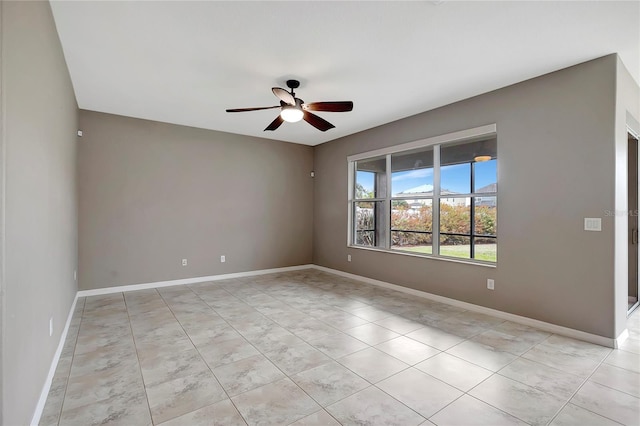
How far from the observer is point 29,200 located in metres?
1.82

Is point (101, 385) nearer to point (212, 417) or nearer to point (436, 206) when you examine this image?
point (212, 417)

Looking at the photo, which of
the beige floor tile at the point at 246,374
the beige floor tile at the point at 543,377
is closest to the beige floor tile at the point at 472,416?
the beige floor tile at the point at 543,377

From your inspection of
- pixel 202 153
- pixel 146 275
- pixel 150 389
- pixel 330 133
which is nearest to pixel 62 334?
pixel 150 389

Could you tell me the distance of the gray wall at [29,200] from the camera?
1438 mm

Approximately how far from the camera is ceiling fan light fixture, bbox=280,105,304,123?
3.25m

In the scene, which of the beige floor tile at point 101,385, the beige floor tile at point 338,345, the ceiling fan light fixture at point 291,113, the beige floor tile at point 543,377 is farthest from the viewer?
the ceiling fan light fixture at point 291,113

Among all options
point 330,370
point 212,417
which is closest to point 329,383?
point 330,370

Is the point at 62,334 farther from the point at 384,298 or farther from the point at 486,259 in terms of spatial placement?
the point at 486,259

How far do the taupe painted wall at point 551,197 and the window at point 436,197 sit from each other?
248 millimetres

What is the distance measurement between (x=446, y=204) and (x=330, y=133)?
2.50 m

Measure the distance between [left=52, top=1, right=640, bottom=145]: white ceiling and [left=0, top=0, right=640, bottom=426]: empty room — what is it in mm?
26

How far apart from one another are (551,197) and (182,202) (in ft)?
17.0

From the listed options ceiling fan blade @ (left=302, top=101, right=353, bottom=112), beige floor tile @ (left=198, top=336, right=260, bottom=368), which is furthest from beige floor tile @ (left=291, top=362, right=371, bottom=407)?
ceiling fan blade @ (left=302, top=101, right=353, bottom=112)

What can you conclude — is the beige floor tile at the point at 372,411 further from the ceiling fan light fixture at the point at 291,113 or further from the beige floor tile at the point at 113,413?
the ceiling fan light fixture at the point at 291,113
